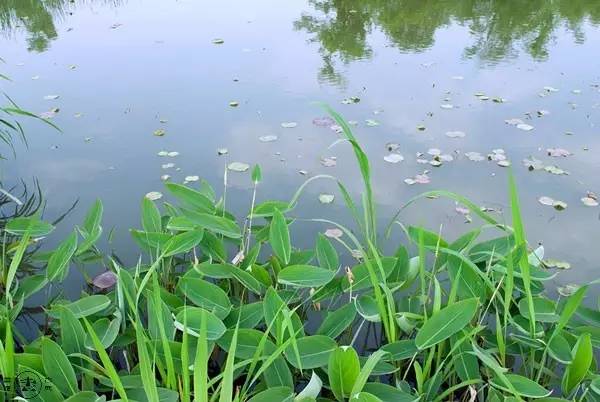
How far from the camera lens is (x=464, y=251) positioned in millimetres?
1313

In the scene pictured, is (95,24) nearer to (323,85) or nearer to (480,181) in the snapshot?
(323,85)

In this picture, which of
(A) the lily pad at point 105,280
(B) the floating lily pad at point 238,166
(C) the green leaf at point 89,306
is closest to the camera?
(C) the green leaf at point 89,306

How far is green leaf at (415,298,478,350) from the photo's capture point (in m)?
1.05

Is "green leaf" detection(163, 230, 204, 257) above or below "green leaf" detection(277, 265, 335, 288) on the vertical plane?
above

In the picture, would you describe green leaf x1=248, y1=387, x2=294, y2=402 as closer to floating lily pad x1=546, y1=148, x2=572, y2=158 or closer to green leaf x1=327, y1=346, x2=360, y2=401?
green leaf x1=327, y1=346, x2=360, y2=401

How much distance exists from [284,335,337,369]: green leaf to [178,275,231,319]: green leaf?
0.21 meters

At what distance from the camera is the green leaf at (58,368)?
→ 39.1 inches

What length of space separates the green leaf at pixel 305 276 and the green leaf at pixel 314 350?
171 millimetres

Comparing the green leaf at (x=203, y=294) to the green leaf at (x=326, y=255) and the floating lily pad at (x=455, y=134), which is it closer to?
the green leaf at (x=326, y=255)

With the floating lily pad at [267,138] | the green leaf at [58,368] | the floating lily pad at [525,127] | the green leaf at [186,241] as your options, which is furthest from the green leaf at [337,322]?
the floating lily pad at [525,127]

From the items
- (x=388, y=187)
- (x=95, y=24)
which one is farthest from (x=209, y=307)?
(x=95, y=24)

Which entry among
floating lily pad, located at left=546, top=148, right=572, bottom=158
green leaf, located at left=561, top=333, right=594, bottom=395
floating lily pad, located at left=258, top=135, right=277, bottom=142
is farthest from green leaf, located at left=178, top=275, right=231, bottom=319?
floating lily pad, located at left=546, top=148, right=572, bottom=158

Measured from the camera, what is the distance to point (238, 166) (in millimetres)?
2344

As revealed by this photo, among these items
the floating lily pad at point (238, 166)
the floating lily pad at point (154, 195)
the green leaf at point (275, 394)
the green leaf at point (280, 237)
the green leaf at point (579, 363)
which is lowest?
the floating lily pad at point (238, 166)
